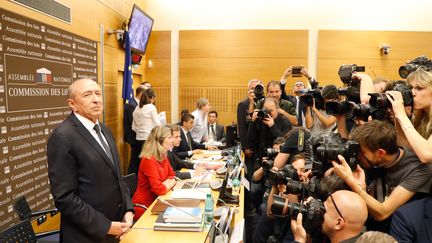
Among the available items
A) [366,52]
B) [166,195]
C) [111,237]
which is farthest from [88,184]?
[366,52]

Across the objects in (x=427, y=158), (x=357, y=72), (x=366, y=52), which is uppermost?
(x=366, y=52)

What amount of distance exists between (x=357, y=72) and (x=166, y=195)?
6.09ft

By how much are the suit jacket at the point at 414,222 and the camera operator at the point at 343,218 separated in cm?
22

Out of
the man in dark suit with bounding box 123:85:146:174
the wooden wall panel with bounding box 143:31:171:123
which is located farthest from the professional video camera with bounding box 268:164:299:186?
the wooden wall panel with bounding box 143:31:171:123

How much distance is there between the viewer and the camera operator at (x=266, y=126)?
11.4ft

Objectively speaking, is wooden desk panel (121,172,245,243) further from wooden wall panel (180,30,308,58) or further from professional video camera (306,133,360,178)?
wooden wall panel (180,30,308,58)

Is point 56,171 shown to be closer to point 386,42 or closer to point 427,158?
point 427,158

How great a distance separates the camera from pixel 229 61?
675 cm

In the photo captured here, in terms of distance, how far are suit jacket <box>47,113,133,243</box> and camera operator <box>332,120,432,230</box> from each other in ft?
4.41

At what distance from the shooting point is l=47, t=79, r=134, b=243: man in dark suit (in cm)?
186

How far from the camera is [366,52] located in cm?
664

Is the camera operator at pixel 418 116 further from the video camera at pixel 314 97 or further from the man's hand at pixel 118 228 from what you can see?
the man's hand at pixel 118 228

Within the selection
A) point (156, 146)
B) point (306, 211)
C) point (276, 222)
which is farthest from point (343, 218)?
point (156, 146)

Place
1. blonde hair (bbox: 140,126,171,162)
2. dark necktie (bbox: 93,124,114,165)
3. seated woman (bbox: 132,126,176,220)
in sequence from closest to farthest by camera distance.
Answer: dark necktie (bbox: 93,124,114,165) < seated woman (bbox: 132,126,176,220) < blonde hair (bbox: 140,126,171,162)
